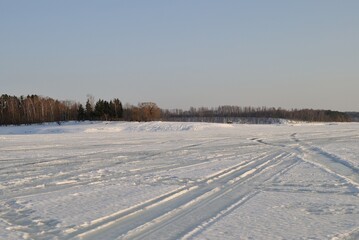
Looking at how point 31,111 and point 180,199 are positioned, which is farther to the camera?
point 31,111

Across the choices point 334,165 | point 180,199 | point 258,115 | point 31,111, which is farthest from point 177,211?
point 258,115

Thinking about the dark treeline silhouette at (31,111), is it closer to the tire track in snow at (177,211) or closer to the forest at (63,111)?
the forest at (63,111)

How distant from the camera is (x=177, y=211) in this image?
721 centimetres

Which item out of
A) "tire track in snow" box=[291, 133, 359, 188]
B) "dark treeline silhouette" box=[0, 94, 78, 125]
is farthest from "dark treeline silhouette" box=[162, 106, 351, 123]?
"tire track in snow" box=[291, 133, 359, 188]

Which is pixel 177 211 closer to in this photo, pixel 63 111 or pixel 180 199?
pixel 180 199

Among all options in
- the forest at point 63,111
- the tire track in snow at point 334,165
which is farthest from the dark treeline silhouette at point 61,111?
the tire track in snow at point 334,165

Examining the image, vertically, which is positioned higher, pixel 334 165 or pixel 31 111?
pixel 31 111

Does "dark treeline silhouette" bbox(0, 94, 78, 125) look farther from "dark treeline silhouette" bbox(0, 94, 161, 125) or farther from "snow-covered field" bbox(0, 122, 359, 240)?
"snow-covered field" bbox(0, 122, 359, 240)

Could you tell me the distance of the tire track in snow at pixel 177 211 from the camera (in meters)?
5.98

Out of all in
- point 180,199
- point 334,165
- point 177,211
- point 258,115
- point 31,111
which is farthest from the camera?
Answer: point 258,115

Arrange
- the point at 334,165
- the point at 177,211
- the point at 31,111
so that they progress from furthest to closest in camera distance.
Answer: the point at 31,111 < the point at 334,165 < the point at 177,211

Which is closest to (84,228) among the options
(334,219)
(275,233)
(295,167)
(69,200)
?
(69,200)

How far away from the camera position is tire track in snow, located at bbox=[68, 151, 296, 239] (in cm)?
598

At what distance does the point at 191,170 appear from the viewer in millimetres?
12570
